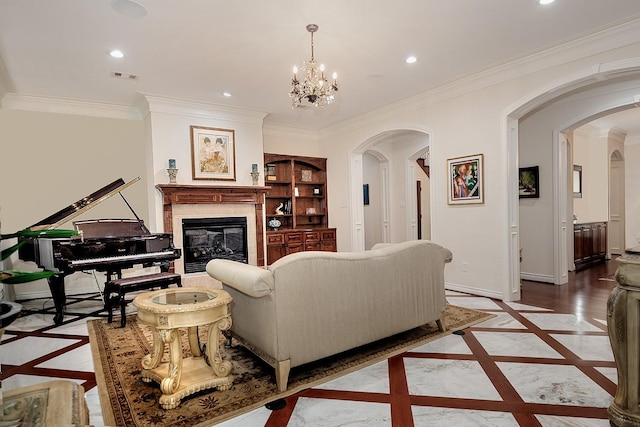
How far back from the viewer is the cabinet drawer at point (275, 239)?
21.1 feet

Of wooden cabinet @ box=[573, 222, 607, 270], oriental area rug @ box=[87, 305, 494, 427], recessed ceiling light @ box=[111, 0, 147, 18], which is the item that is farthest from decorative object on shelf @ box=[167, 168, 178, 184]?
wooden cabinet @ box=[573, 222, 607, 270]

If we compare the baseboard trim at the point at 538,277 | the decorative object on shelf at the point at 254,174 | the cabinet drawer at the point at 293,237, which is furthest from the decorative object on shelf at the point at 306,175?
the baseboard trim at the point at 538,277

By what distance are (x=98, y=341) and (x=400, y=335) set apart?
Result: 2.82 meters

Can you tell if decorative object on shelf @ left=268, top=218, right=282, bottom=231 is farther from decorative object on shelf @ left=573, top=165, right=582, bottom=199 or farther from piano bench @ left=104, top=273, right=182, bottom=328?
decorative object on shelf @ left=573, top=165, right=582, bottom=199

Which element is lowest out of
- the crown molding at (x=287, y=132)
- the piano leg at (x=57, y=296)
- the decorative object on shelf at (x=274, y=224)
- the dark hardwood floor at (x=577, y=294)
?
the dark hardwood floor at (x=577, y=294)

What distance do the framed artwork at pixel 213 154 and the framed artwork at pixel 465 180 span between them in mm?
3516

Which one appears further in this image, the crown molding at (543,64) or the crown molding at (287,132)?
the crown molding at (287,132)

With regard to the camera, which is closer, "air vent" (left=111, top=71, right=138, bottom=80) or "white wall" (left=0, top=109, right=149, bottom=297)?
"air vent" (left=111, top=71, right=138, bottom=80)

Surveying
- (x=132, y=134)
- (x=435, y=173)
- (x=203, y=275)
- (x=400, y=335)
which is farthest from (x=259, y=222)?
(x=400, y=335)

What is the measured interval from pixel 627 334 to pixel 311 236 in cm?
547

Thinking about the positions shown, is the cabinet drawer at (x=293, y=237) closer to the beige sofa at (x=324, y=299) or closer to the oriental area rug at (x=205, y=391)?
the oriental area rug at (x=205, y=391)

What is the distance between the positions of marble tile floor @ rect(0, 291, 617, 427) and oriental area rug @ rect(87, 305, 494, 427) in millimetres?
80

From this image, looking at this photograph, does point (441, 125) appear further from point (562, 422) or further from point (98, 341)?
point (98, 341)

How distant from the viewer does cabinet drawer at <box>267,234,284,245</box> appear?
643 cm
